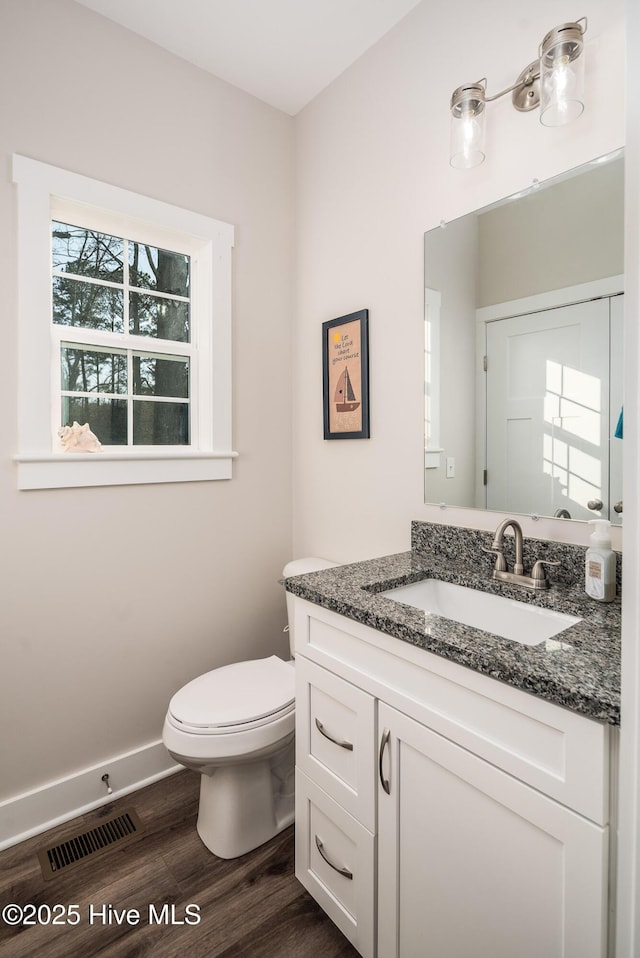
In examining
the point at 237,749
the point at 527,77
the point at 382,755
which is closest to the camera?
the point at 382,755

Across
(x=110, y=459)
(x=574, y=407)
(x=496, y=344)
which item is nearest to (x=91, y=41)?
(x=110, y=459)

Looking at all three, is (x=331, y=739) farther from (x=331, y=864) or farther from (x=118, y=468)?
(x=118, y=468)

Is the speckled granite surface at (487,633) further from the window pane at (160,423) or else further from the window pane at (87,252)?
the window pane at (87,252)

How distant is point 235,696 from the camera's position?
5.31 feet

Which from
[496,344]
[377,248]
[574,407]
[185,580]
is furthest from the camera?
[185,580]

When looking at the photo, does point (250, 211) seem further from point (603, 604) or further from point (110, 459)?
point (603, 604)

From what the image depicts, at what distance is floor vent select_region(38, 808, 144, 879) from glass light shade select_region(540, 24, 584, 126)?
2.48m

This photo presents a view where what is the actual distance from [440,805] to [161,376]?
68.5 inches

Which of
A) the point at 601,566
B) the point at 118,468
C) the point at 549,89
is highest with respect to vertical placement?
the point at 549,89

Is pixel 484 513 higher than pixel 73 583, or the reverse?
pixel 484 513

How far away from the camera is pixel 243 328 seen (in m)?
2.18

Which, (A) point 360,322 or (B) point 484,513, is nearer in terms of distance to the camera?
(B) point 484,513

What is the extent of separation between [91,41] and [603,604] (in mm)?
2405

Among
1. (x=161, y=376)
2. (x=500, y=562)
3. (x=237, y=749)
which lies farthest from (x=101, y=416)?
(x=500, y=562)
